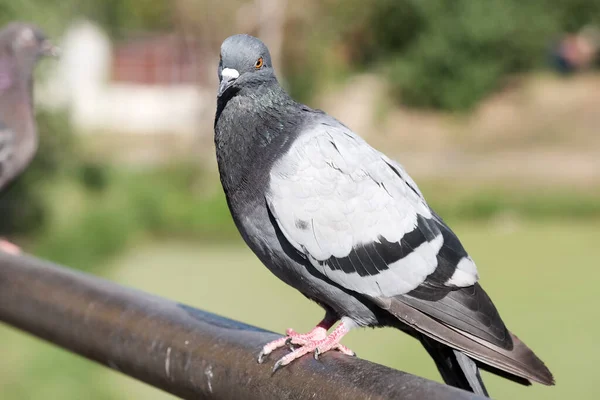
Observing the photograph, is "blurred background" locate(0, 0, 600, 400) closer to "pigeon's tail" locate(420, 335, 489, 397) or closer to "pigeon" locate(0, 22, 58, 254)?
"pigeon" locate(0, 22, 58, 254)

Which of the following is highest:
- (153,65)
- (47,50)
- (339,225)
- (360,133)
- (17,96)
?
(339,225)

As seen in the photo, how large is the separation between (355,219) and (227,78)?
0.63 m

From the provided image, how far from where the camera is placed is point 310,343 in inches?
102

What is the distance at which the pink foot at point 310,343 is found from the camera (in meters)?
2.29

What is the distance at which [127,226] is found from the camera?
14.3 metres

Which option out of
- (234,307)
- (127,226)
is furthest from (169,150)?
(234,307)

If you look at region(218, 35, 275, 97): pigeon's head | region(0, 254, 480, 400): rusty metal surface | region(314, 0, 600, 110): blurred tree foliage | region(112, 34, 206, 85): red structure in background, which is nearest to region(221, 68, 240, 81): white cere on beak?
region(218, 35, 275, 97): pigeon's head

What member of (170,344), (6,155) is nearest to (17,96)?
(6,155)

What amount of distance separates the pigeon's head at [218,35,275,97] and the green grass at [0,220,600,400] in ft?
21.6

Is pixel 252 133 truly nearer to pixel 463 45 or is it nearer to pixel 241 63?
pixel 241 63

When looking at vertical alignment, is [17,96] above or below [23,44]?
below

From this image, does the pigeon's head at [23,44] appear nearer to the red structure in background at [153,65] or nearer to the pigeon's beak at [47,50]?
the pigeon's beak at [47,50]

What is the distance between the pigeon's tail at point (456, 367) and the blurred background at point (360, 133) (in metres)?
6.66

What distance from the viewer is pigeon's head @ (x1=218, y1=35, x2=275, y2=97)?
113 inches
